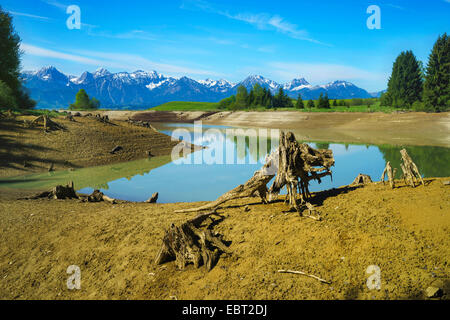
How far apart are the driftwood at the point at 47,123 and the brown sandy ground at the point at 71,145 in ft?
2.45

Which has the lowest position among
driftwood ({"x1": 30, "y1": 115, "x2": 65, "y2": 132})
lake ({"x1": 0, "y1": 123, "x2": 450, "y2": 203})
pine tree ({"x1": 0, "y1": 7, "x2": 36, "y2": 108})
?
lake ({"x1": 0, "y1": 123, "x2": 450, "y2": 203})

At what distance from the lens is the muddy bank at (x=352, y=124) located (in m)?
40.1

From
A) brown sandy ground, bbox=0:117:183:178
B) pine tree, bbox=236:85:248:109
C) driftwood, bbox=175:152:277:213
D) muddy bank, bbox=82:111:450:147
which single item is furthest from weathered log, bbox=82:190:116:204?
pine tree, bbox=236:85:248:109

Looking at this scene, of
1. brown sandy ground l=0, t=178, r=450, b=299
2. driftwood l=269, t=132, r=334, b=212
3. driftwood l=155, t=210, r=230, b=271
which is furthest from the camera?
driftwood l=269, t=132, r=334, b=212

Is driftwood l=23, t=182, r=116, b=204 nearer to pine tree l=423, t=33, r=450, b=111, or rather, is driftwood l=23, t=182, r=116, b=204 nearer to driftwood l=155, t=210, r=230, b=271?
driftwood l=155, t=210, r=230, b=271

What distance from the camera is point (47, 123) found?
29.2 metres

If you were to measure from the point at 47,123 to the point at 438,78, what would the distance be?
86.3 metres

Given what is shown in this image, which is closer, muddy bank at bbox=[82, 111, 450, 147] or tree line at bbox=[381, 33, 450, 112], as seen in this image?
muddy bank at bbox=[82, 111, 450, 147]

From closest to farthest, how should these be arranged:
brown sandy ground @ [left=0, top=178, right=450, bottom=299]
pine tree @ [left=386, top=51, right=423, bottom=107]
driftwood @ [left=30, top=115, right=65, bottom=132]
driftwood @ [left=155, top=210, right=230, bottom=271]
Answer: brown sandy ground @ [left=0, top=178, right=450, bottom=299] < driftwood @ [left=155, top=210, right=230, bottom=271] < driftwood @ [left=30, top=115, right=65, bottom=132] < pine tree @ [left=386, top=51, right=423, bottom=107]

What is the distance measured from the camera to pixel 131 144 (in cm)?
3200

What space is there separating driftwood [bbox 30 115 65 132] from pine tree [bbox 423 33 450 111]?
7296cm

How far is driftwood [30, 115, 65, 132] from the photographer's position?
28.8 m

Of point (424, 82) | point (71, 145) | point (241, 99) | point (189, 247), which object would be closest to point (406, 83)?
point (424, 82)

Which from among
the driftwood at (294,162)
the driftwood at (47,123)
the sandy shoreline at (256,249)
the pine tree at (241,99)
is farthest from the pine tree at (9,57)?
the pine tree at (241,99)
